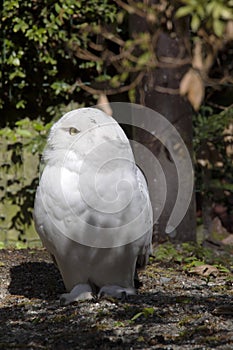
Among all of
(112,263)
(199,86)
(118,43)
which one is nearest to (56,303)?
(112,263)

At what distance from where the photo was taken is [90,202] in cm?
381

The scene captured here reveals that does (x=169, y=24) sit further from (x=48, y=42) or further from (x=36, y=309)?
(x=36, y=309)

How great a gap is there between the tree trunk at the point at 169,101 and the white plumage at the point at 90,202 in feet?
7.50

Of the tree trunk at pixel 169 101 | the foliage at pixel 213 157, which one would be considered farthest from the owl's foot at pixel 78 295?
the foliage at pixel 213 157

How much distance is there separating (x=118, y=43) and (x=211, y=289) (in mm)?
3642

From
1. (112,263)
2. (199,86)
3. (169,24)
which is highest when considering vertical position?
(169,24)

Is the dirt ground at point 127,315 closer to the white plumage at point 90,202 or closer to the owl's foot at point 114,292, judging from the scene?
the owl's foot at point 114,292

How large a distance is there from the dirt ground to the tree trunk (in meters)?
1.41

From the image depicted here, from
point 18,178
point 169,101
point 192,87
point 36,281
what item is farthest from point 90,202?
point 18,178

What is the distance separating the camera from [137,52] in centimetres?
689

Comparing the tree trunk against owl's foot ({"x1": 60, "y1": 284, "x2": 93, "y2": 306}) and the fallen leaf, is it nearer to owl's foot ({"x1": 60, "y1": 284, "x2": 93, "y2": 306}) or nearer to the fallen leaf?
the fallen leaf

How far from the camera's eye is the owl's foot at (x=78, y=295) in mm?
4078

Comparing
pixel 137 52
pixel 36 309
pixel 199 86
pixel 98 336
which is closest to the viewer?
pixel 98 336

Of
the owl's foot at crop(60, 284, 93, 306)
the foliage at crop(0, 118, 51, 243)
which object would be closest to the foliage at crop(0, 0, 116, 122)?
the foliage at crop(0, 118, 51, 243)
